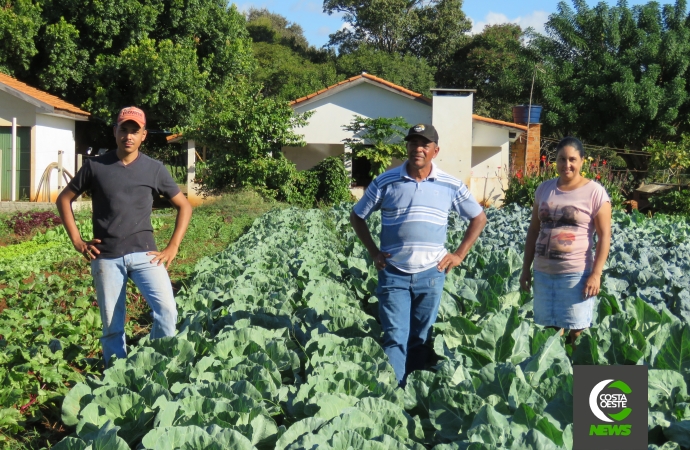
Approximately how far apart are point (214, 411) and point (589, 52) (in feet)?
90.4

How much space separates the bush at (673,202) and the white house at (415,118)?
18.1 ft

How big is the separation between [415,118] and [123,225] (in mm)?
19318

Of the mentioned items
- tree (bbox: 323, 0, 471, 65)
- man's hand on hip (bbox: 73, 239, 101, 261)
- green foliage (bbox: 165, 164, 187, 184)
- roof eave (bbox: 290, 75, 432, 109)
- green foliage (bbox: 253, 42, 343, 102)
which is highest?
tree (bbox: 323, 0, 471, 65)

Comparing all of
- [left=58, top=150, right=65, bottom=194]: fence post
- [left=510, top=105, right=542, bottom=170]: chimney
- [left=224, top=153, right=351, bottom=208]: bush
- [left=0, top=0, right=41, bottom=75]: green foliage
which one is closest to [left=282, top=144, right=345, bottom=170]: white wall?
[left=224, top=153, right=351, bottom=208]: bush

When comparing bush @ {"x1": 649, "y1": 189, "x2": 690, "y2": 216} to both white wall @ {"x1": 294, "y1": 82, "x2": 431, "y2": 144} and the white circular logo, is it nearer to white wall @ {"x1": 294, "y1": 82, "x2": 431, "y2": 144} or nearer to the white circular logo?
white wall @ {"x1": 294, "y1": 82, "x2": 431, "y2": 144}

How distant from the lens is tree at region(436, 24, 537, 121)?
28828 mm

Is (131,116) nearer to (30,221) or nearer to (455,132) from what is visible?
(30,221)

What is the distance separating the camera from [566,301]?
4.70 metres

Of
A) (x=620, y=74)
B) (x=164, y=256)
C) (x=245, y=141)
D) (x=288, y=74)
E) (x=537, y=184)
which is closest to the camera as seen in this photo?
(x=164, y=256)

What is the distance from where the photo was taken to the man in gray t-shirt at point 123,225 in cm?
476

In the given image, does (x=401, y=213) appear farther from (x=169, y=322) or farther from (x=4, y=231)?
(x=4, y=231)

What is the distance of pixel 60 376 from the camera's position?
16.2ft

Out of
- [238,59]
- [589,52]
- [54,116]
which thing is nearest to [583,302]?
[54,116]

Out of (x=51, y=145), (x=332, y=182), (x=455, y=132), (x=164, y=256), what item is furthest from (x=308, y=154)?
(x=164, y=256)
